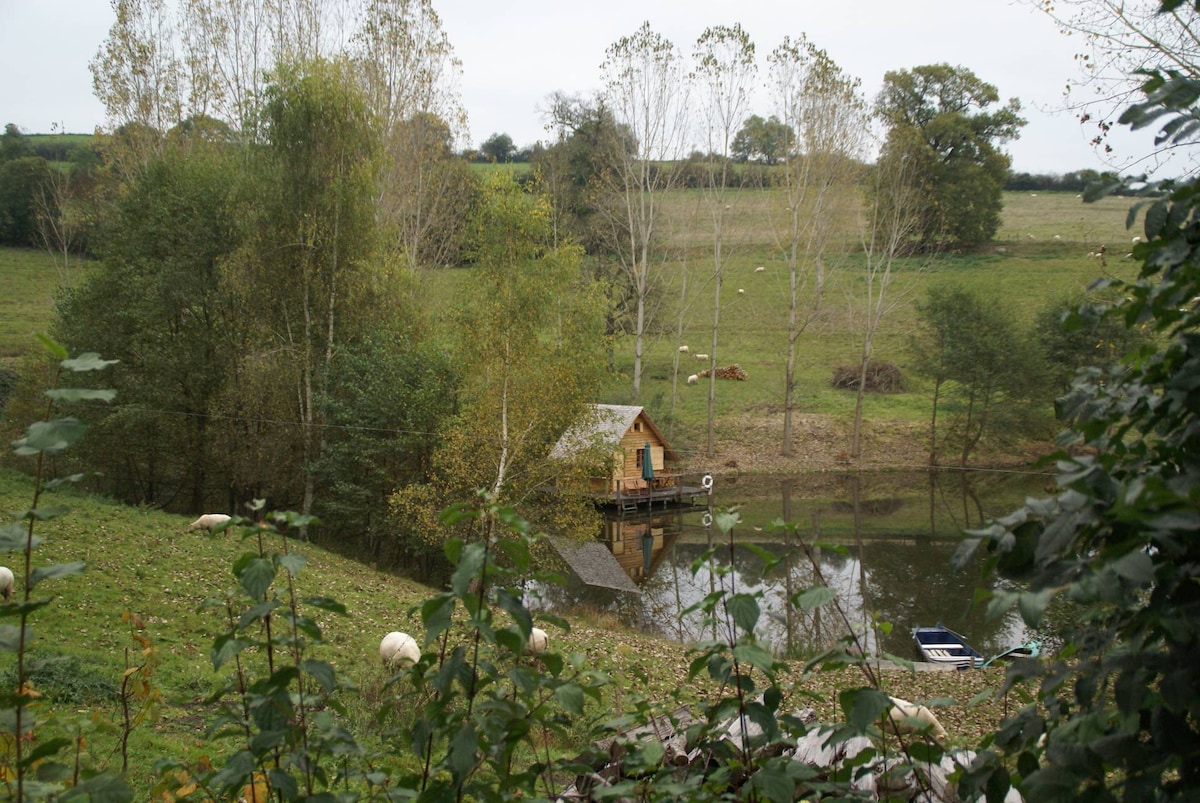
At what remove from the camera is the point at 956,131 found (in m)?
51.7

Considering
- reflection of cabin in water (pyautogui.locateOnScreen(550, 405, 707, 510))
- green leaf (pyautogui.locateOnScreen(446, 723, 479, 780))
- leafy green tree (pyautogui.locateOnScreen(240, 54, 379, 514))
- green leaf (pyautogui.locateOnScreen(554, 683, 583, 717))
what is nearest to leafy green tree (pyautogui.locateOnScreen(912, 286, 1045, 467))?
reflection of cabin in water (pyautogui.locateOnScreen(550, 405, 707, 510))

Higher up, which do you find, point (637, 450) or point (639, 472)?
point (637, 450)

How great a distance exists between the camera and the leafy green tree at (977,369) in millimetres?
34062

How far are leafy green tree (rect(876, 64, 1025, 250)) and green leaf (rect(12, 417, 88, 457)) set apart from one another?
54215 millimetres

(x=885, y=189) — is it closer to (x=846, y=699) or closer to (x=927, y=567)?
(x=927, y=567)

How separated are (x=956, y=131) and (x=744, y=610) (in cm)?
5628

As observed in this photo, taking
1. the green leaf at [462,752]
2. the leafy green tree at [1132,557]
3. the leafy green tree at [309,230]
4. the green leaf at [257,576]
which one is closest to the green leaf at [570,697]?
the green leaf at [462,752]

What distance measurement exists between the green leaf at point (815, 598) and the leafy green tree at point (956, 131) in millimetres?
53610

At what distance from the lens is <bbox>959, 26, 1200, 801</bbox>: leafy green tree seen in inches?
47.3

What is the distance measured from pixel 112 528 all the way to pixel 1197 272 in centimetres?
1827

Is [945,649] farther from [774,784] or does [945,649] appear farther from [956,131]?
[956,131]

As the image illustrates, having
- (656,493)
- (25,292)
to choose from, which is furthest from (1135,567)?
(25,292)

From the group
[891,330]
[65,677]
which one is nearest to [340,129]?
[65,677]

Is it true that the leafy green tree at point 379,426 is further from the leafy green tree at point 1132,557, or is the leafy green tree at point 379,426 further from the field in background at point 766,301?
the leafy green tree at point 1132,557
